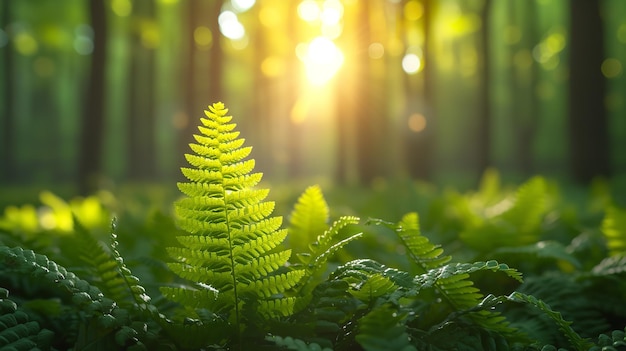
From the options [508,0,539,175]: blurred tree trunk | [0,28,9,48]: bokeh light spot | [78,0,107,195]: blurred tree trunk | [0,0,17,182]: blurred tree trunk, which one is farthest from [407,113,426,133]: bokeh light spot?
[0,28,9,48]: bokeh light spot

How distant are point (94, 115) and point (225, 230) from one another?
10843mm

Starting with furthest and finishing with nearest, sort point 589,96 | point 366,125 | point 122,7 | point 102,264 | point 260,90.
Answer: point 260,90, point 122,7, point 366,125, point 589,96, point 102,264

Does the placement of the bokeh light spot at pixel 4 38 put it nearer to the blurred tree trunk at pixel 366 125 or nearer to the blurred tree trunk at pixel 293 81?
the blurred tree trunk at pixel 293 81

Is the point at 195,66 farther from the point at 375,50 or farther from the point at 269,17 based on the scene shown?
the point at 375,50

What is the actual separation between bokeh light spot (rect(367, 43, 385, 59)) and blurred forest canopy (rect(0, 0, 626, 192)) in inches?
3.0

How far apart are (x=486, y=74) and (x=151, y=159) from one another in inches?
759

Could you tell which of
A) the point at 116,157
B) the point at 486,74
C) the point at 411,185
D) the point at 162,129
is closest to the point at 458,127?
the point at 162,129

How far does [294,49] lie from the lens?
15227mm

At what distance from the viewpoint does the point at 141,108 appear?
26.1m

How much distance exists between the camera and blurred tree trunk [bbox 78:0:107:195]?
1030 cm

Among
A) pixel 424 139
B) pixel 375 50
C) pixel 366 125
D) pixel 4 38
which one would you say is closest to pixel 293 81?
pixel 366 125

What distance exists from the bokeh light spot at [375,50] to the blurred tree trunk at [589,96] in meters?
4.16

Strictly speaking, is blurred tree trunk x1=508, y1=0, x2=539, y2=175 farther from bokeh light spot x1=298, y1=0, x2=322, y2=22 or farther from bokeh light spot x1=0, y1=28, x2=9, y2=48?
bokeh light spot x1=0, y1=28, x2=9, y2=48

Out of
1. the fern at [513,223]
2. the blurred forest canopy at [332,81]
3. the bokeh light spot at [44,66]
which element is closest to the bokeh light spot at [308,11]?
the blurred forest canopy at [332,81]
